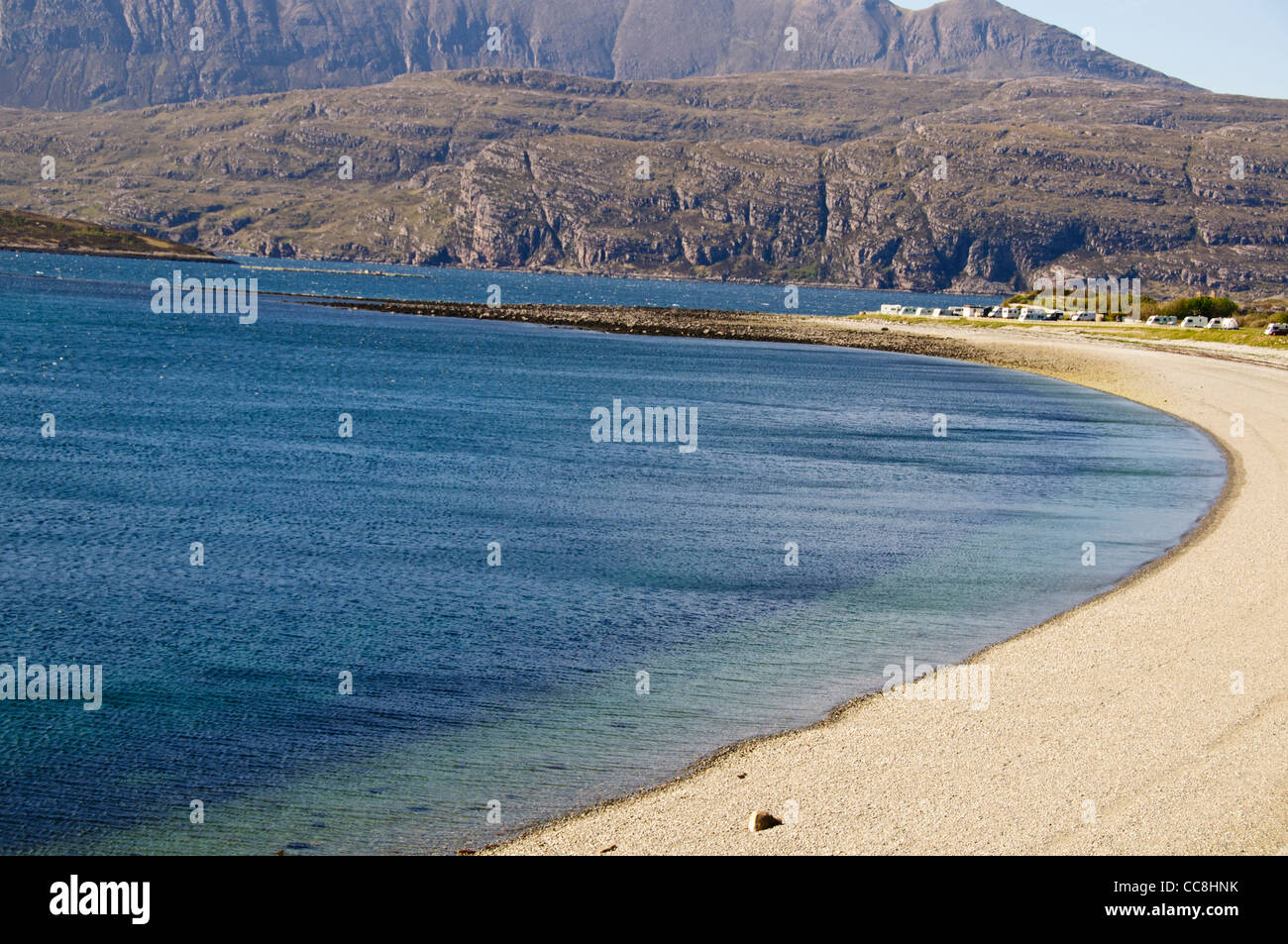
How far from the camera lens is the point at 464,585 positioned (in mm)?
31594

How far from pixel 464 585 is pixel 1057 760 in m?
16.7

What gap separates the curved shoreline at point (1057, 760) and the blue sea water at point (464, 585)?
4.19 ft

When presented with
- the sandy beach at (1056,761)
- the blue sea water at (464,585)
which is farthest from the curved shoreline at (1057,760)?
the blue sea water at (464,585)

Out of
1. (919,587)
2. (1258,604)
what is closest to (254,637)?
(919,587)

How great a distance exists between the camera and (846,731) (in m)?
21.2

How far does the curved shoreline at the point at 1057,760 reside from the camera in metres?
16.4

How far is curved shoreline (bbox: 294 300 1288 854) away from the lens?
53.9ft

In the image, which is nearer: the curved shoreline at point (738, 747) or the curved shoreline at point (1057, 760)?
the curved shoreline at point (1057, 760)

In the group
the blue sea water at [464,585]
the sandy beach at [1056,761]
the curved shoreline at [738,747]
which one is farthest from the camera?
the blue sea water at [464,585]

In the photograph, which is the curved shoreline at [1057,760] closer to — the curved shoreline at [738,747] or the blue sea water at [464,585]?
the curved shoreline at [738,747]

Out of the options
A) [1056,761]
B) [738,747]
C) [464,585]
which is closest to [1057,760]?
[1056,761]

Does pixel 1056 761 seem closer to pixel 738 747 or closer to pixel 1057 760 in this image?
pixel 1057 760

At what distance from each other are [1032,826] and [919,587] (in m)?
16.0

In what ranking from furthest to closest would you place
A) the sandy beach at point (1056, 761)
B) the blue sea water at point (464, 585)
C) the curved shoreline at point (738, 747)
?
the blue sea water at point (464, 585)
the curved shoreline at point (738, 747)
the sandy beach at point (1056, 761)
